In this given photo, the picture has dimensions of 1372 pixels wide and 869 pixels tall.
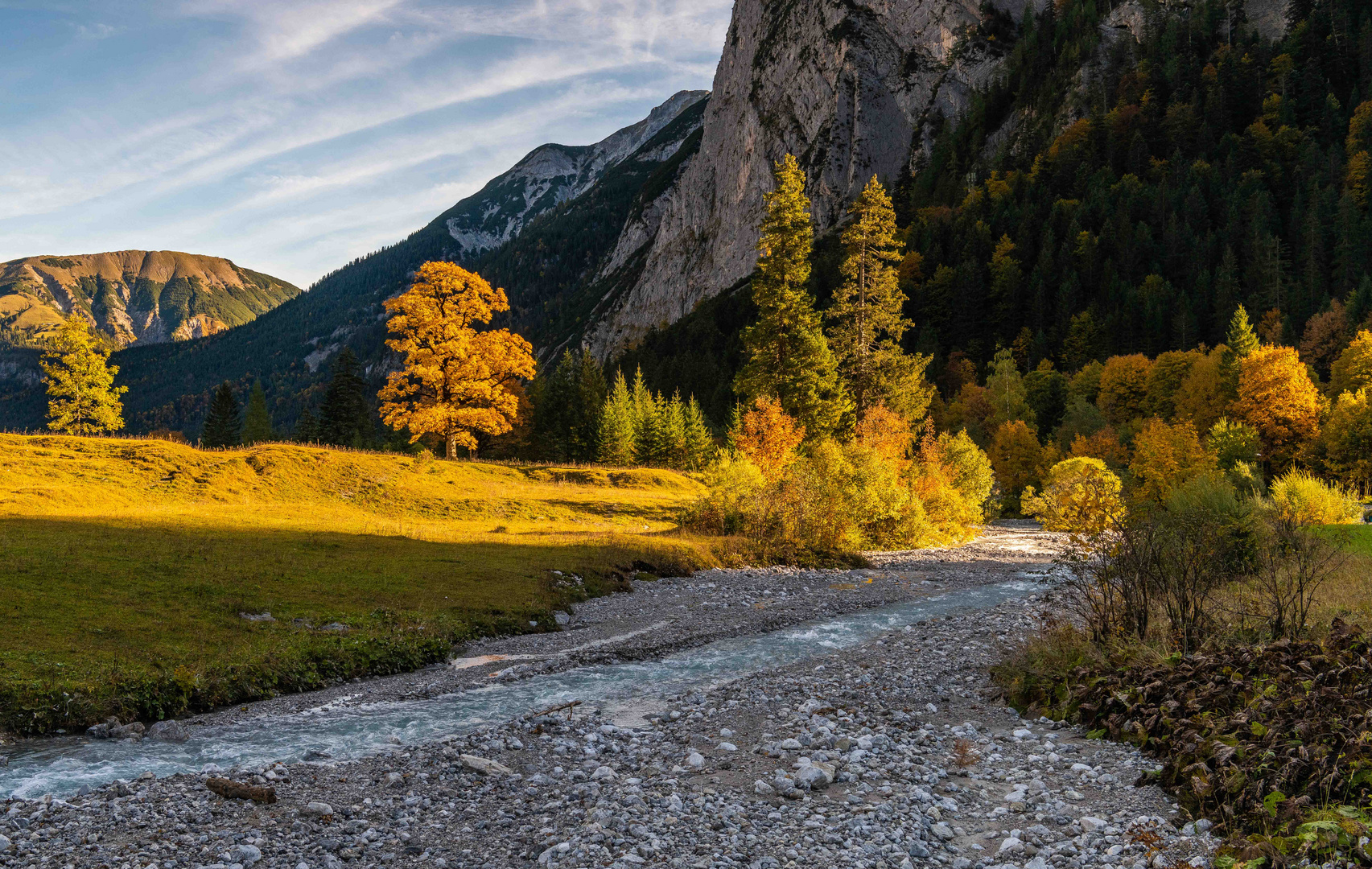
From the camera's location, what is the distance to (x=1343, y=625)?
1160 cm

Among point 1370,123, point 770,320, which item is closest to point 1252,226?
point 1370,123

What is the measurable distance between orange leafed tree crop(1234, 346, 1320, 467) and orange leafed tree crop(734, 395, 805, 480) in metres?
57.2

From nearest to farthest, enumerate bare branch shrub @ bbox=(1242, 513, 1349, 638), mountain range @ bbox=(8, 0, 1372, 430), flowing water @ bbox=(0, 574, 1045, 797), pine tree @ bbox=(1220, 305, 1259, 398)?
1. flowing water @ bbox=(0, 574, 1045, 797)
2. bare branch shrub @ bbox=(1242, 513, 1349, 638)
3. pine tree @ bbox=(1220, 305, 1259, 398)
4. mountain range @ bbox=(8, 0, 1372, 430)

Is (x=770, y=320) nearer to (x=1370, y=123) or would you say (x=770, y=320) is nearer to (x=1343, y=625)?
(x=1343, y=625)

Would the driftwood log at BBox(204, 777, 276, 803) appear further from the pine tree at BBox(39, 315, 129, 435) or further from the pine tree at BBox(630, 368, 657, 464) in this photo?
the pine tree at BBox(630, 368, 657, 464)

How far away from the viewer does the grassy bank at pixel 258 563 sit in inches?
606

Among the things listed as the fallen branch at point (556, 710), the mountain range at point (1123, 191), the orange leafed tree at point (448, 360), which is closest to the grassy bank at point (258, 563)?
the orange leafed tree at point (448, 360)

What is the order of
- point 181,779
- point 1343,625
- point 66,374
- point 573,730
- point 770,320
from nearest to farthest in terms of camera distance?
point 181,779 → point 1343,625 → point 573,730 → point 770,320 → point 66,374

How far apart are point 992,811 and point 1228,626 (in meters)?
7.91

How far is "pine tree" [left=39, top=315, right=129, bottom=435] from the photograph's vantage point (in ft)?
207

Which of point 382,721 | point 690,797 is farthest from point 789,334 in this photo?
point 690,797

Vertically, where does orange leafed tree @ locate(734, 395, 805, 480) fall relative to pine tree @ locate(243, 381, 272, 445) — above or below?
below

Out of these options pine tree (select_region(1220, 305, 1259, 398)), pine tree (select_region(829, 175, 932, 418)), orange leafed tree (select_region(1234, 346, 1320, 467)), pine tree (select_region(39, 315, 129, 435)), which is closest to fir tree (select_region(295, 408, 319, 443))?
pine tree (select_region(39, 315, 129, 435))

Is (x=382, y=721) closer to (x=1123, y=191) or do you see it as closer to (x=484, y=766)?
(x=484, y=766)
